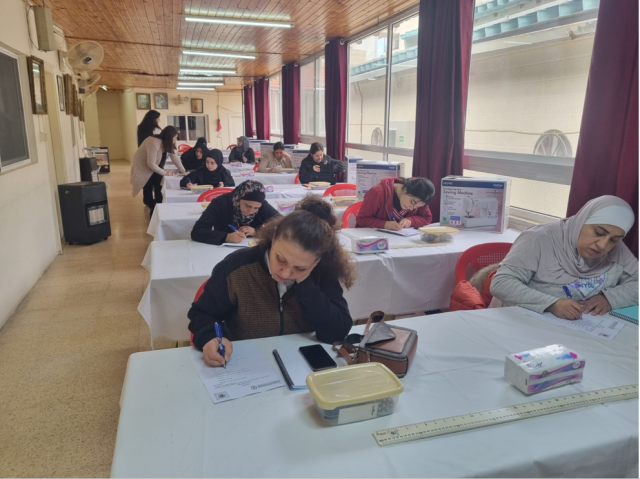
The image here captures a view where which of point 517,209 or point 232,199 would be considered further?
point 517,209

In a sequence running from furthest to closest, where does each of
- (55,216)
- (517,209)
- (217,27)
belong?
1. (217,27)
2. (55,216)
3. (517,209)

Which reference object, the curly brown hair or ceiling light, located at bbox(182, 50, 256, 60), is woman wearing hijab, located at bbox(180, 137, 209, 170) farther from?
the curly brown hair

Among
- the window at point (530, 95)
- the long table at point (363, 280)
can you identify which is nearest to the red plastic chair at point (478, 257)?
the long table at point (363, 280)

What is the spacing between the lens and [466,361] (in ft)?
4.55

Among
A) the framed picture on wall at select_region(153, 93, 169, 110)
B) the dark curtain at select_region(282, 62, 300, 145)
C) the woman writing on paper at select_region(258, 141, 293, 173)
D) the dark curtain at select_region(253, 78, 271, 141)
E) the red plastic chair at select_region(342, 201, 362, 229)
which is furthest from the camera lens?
the framed picture on wall at select_region(153, 93, 169, 110)

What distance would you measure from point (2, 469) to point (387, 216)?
265 cm

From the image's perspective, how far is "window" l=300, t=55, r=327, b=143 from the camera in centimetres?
856

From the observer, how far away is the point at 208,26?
6035 mm

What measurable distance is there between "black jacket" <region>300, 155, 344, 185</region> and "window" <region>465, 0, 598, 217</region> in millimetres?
2055

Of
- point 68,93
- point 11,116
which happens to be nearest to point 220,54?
point 68,93

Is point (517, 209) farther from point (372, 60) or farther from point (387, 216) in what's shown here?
point (372, 60)

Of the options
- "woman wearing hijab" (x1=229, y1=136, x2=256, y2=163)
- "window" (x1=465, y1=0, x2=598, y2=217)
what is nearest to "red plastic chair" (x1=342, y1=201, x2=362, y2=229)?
"window" (x1=465, y1=0, x2=598, y2=217)

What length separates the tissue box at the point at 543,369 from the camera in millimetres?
1201

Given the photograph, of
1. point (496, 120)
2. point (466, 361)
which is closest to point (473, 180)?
point (496, 120)
